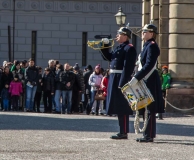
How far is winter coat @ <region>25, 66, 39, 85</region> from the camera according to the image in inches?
1152

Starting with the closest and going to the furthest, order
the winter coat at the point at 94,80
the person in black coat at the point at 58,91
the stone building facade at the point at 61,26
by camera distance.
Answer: the winter coat at the point at 94,80, the person in black coat at the point at 58,91, the stone building facade at the point at 61,26

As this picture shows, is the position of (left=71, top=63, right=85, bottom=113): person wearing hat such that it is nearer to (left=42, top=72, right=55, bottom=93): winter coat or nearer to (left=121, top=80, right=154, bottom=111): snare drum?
(left=42, top=72, right=55, bottom=93): winter coat

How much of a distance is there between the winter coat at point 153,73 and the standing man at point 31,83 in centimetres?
1477

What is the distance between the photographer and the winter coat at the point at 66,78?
94.5ft

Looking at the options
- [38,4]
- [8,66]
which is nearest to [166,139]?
[8,66]

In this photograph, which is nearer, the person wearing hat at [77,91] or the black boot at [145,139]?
the black boot at [145,139]

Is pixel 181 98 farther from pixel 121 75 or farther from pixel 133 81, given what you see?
pixel 133 81

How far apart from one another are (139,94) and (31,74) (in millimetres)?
15028

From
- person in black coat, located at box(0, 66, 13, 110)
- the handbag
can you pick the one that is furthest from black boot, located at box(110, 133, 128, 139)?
person in black coat, located at box(0, 66, 13, 110)

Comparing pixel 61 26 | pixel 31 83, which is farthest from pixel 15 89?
pixel 61 26

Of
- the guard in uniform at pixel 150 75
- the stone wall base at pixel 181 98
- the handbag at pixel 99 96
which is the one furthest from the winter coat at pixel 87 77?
the guard in uniform at pixel 150 75

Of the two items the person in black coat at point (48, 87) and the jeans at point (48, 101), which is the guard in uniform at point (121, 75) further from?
the jeans at point (48, 101)

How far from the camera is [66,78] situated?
28.8 m

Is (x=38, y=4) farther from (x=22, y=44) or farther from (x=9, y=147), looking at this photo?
(x=9, y=147)
